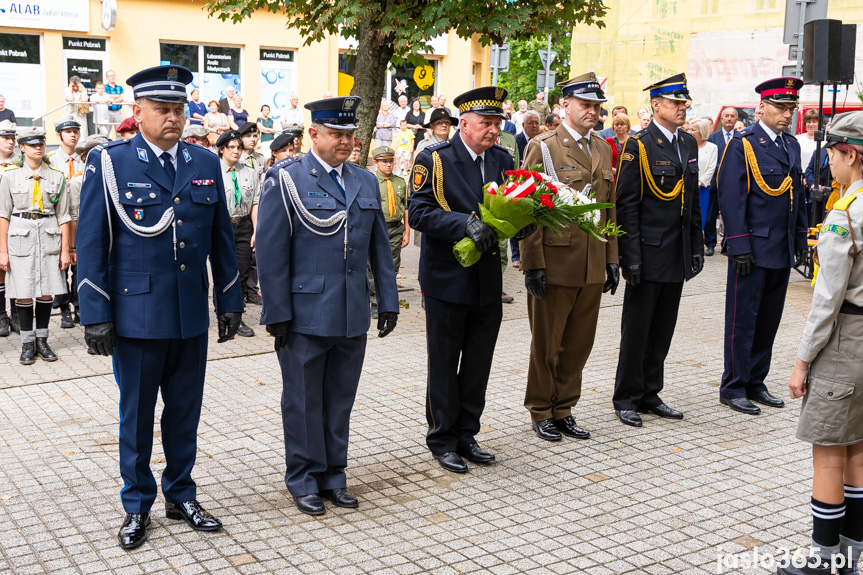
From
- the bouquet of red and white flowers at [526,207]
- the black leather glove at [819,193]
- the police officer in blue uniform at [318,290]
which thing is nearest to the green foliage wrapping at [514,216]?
the bouquet of red and white flowers at [526,207]

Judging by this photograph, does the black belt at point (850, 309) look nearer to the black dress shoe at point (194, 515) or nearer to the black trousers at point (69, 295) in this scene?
the black dress shoe at point (194, 515)

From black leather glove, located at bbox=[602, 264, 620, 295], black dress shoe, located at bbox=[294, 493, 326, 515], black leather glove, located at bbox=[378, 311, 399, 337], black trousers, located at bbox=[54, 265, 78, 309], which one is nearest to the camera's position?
black dress shoe, located at bbox=[294, 493, 326, 515]

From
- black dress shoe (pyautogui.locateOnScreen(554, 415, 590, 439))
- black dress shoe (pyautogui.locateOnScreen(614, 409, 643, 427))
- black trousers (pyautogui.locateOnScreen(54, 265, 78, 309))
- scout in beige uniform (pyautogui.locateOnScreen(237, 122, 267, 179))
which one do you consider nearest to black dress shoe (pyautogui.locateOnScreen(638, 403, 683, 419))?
black dress shoe (pyautogui.locateOnScreen(614, 409, 643, 427))

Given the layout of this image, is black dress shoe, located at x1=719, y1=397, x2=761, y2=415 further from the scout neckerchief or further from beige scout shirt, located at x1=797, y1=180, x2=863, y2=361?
the scout neckerchief

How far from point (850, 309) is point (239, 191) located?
7.68 m

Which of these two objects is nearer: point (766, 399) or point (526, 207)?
point (526, 207)

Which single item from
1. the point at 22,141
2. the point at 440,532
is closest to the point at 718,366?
the point at 440,532

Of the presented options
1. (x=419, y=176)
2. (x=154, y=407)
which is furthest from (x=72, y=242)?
(x=154, y=407)

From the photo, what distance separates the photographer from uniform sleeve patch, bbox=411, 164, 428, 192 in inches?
244

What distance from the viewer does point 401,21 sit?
36.1 ft

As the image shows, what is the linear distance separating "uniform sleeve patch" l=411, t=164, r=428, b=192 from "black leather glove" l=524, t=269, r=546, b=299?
99 cm

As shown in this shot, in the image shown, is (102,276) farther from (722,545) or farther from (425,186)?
(722,545)

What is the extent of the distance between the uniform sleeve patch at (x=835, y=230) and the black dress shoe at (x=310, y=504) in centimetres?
305

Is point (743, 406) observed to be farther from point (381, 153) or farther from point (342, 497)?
point (381, 153)
